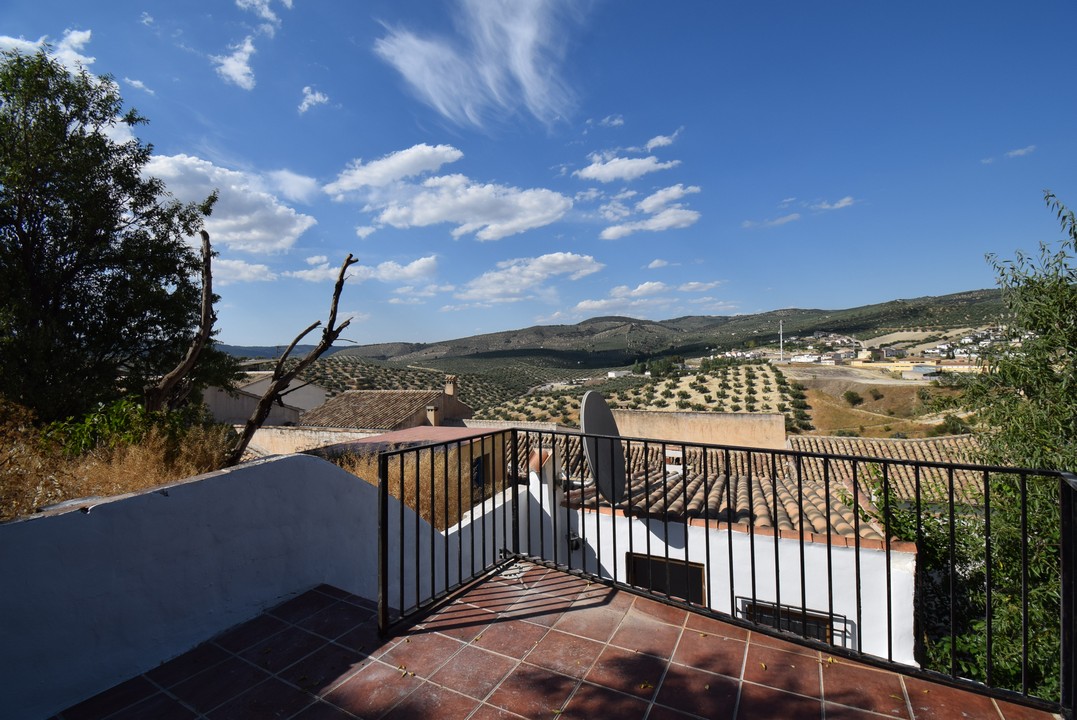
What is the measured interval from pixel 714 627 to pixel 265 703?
7.23 feet

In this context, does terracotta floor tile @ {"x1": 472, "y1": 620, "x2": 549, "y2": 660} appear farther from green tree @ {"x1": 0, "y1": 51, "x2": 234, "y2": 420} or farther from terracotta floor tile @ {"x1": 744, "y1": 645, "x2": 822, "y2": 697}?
green tree @ {"x1": 0, "y1": 51, "x2": 234, "y2": 420}

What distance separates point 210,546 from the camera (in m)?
2.85

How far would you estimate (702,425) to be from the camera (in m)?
22.2

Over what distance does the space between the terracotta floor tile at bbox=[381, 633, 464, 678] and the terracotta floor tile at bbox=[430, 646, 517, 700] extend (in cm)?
5

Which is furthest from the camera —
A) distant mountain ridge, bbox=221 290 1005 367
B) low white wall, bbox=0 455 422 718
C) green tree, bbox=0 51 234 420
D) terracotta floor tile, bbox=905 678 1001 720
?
distant mountain ridge, bbox=221 290 1005 367

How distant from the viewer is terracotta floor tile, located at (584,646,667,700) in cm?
224

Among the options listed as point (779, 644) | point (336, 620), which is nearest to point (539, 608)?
point (336, 620)

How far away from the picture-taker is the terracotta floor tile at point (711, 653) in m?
2.37

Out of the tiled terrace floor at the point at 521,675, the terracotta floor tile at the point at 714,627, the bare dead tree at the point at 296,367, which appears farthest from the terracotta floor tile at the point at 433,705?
the bare dead tree at the point at 296,367

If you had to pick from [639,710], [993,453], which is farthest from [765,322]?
[639,710]

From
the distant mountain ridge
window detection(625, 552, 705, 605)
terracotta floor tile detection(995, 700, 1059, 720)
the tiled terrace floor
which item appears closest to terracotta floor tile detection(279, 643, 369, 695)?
the tiled terrace floor

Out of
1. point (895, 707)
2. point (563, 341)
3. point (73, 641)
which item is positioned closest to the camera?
point (895, 707)

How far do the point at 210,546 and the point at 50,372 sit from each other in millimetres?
7000

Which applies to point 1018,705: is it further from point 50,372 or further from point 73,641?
point 50,372
